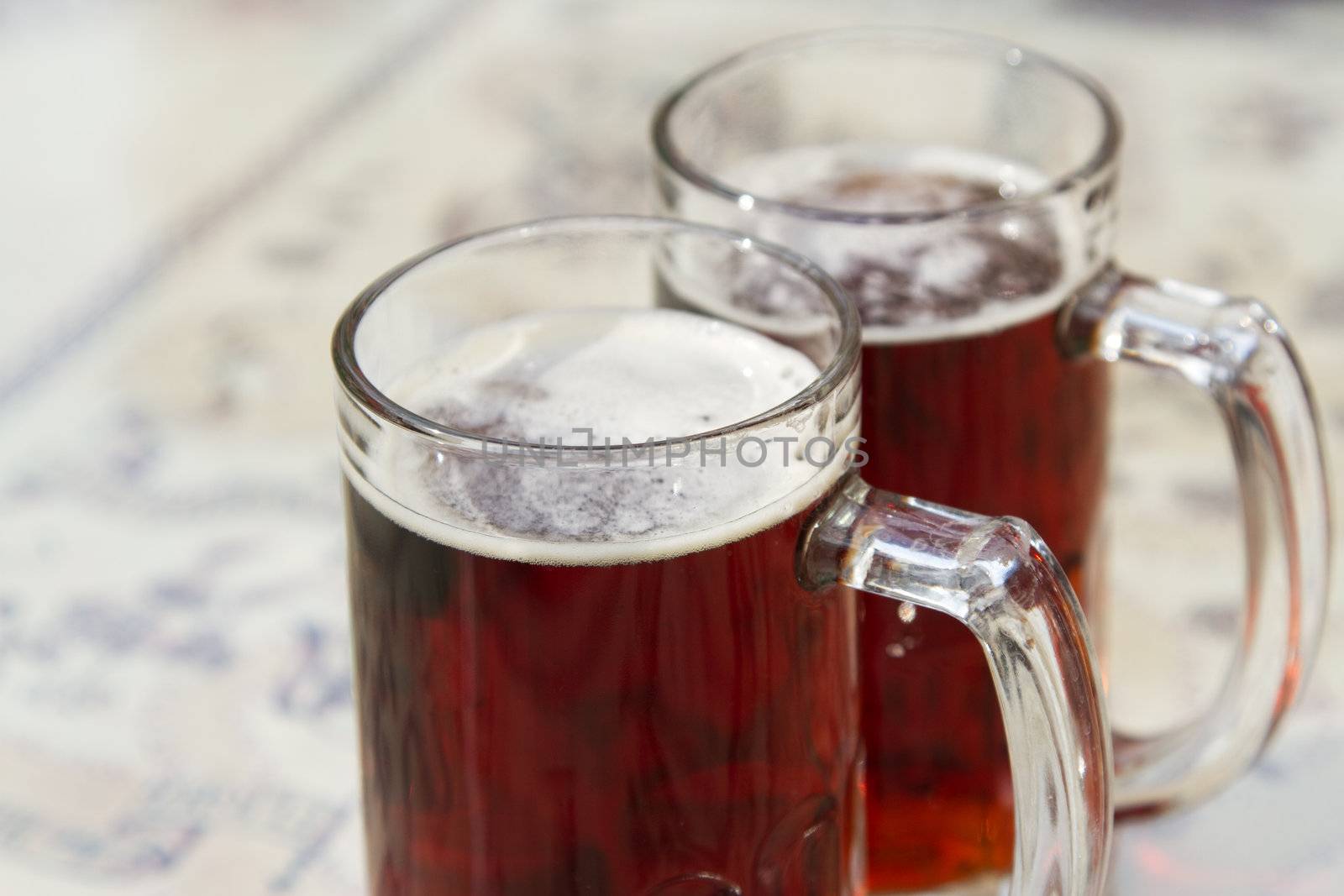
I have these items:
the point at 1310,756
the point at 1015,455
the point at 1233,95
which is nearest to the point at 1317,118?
the point at 1233,95

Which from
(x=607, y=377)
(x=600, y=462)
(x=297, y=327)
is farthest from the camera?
(x=297, y=327)

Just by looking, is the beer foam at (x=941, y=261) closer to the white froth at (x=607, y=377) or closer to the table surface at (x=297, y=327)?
the white froth at (x=607, y=377)

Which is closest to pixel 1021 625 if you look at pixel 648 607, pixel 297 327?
pixel 648 607

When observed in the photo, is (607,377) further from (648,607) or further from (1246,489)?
(1246,489)

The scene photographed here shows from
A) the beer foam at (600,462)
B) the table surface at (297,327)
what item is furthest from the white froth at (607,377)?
the table surface at (297,327)

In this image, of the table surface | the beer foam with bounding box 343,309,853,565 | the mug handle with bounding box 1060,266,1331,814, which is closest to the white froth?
the beer foam with bounding box 343,309,853,565

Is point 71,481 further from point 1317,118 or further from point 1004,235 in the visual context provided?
point 1317,118

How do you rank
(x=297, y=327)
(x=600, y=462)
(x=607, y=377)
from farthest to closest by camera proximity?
(x=297, y=327) → (x=607, y=377) → (x=600, y=462)
